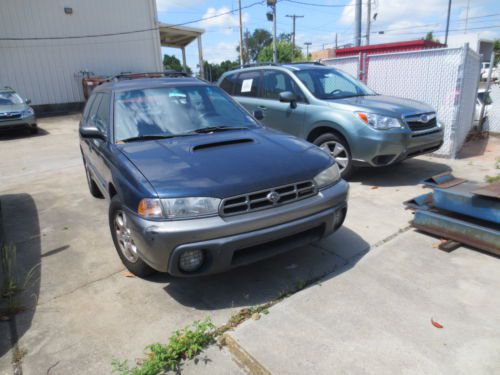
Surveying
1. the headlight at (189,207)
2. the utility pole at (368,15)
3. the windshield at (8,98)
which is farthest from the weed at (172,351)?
the utility pole at (368,15)

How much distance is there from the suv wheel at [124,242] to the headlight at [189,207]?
25.1 inches

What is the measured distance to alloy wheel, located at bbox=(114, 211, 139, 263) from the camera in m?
3.05

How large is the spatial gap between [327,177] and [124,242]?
1.82 m

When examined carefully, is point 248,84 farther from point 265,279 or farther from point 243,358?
point 243,358

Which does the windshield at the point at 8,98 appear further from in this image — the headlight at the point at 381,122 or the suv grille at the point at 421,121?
the suv grille at the point at 421,121

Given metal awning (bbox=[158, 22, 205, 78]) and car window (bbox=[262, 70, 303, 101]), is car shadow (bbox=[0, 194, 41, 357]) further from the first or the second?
metal awning (bbox=[158, 22, 205, 78])

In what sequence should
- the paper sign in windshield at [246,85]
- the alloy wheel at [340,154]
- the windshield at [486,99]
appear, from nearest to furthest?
the alloy wheel at [340,154], the paper sign in windshield at [246,85], the windshield at [486,99]

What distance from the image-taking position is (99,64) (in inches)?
732

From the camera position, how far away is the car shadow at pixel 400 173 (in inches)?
222

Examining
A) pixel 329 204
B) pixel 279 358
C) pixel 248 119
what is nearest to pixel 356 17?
pixel 248 119

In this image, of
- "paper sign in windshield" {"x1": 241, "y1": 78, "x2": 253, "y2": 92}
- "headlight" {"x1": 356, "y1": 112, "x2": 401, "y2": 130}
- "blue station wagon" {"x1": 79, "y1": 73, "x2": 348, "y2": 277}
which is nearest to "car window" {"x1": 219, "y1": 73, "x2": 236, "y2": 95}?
"paper sign in windshield" {"x1": 241, "y1": 78, "x2": 253, "y2": 92}

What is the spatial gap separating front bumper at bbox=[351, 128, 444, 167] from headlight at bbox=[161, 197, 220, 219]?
133 inches

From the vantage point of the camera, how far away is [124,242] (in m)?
3.17

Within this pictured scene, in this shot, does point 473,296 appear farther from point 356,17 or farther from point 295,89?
point 356,17
